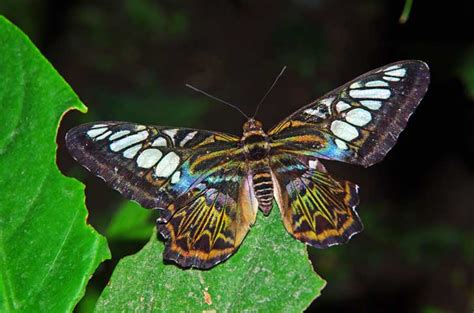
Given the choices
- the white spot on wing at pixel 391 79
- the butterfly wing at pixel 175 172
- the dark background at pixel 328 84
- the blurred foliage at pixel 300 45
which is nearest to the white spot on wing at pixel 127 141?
the butterfly wing at pixel 175 172

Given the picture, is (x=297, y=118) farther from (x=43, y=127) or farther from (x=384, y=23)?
(x=384, y=23)

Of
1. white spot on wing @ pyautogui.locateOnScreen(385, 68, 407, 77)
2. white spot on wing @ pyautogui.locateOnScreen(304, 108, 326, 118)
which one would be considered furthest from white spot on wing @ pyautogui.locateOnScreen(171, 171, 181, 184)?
white spot on wing @ pyautogui.locateOnScreen(385, 68, 407, 77)

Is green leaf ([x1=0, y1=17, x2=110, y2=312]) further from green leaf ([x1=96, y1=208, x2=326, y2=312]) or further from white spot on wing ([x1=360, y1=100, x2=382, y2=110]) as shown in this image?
white spot on wing ([x1=360, y1=100, x2=382, y2=110])

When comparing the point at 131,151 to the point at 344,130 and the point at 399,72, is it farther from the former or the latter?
the point at 399,72

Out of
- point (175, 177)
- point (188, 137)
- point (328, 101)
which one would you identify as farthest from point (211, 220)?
point (328, 101)

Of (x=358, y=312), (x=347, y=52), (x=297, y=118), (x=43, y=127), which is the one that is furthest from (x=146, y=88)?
(x=43, y=127)

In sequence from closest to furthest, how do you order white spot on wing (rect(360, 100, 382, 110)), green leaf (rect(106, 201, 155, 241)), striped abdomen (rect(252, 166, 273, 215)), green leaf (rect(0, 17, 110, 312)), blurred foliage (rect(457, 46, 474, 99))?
green leaf (rect(0, 17, 110, 312)) < striped abdomen (rect(252, 166, 273, 215)) < white spot on wing (rect(360, 100, 382, 110)) < green leaf (rect(106, 201, 155, 241)) < blurred foliage (rect(457, 46, 474, 99))

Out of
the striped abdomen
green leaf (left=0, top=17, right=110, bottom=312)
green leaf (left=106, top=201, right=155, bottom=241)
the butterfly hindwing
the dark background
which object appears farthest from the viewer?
the dark background

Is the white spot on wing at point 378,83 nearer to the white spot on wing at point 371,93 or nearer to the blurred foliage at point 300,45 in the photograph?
the white spot on wing at point 371,93
